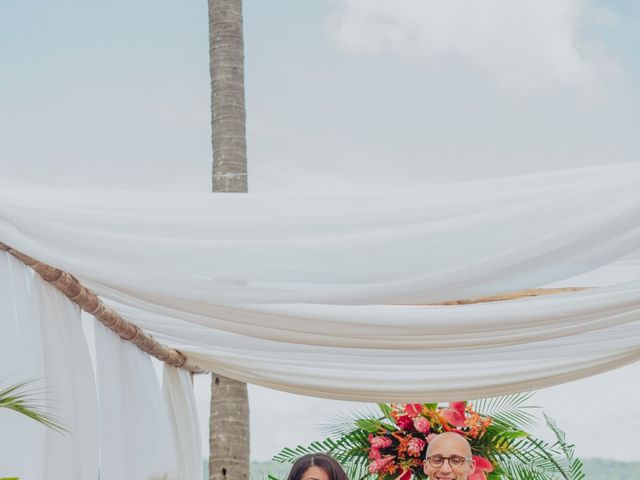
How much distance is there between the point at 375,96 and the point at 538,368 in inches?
681

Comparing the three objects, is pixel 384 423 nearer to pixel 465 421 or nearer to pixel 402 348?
pixel 465 421

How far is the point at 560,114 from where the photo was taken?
24.8 m

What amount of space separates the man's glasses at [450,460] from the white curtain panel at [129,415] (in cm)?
107

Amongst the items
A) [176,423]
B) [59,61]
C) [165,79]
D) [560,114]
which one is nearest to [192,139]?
[165,79]

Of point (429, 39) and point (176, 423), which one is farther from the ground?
point (429, 39)

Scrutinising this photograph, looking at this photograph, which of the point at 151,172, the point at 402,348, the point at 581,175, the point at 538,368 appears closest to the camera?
the point at 581,175

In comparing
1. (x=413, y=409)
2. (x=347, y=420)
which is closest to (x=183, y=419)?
(x=347, y=420)

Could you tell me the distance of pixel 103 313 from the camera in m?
4.53

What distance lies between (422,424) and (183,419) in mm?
1558

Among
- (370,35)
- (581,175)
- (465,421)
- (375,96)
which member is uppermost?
(370,35)

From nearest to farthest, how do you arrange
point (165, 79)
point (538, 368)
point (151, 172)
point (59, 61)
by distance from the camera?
1. point (538, 368)
2. point (59, 61)
3. point (165, 79)
4. point (151, 172)

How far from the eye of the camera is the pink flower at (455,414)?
185 inches

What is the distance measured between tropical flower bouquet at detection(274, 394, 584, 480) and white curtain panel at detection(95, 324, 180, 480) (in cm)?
53

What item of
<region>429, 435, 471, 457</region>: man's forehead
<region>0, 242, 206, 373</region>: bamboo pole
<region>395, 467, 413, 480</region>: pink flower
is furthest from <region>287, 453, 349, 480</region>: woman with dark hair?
<region>0, 242, 206, 373</region>: bamboo pole
